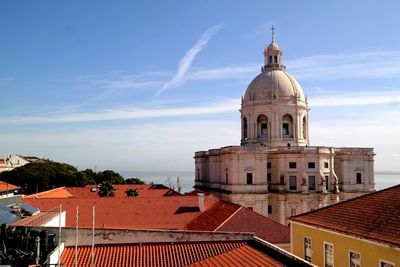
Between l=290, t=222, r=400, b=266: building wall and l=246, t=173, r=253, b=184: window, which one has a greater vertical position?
l=246, t=173, r=253, b=184: window

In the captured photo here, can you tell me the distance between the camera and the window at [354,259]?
563 inches

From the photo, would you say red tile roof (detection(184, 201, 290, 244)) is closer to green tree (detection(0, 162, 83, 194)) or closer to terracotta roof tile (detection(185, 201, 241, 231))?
terracotta roof tile (detection(185, 201, 241, 231))

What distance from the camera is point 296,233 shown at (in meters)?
18.9

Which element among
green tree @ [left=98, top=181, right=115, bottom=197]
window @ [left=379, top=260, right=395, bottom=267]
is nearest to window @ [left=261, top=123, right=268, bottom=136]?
green tree @ [left=98, top=181, right=115, bottom=197]

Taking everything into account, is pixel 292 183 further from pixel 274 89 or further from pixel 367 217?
pixel 367 217

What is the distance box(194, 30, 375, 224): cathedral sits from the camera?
155 ft

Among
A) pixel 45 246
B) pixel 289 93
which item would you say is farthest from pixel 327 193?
pixel 45 246

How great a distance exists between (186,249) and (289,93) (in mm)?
39881

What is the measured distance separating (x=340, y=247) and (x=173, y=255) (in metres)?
6.91

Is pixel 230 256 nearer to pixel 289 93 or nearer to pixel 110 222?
pixel 110 222

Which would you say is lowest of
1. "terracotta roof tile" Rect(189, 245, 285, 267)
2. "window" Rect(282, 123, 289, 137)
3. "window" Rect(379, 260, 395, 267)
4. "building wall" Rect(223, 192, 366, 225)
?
"building wall" Rect(223, 192, 366, 225)

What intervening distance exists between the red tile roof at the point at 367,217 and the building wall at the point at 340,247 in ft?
0.84

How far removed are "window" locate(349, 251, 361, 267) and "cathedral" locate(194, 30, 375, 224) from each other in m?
31.9

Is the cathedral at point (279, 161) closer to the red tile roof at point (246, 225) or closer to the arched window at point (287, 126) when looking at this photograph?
the arched window at point (287, 126)
